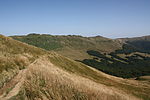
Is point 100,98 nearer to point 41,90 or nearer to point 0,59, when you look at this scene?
point 41,90

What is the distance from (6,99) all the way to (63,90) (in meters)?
4.98

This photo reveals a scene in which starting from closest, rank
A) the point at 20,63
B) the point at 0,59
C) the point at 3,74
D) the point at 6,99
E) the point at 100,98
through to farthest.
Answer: the point at 6,99 < the point at 100,98 < the point at 3,74 < the point at 0,59 < the point at 20,63

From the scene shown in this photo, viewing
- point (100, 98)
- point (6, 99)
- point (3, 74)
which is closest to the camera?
point (6, 99)

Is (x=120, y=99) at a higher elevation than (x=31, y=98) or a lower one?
lower

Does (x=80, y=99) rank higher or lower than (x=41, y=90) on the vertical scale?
lower

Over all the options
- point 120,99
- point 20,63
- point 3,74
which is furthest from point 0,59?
point 120,99

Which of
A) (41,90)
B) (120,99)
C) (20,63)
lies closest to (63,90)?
(41,90)

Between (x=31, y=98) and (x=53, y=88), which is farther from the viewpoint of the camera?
(x=53, y=88)

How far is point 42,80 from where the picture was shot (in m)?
16.3

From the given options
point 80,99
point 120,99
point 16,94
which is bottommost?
point 120,99

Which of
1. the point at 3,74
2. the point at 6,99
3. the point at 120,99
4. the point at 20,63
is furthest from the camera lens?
the point at 20,63

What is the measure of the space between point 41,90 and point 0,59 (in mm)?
15082

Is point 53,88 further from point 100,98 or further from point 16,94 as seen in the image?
point 100,98

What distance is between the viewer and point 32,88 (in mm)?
14164
